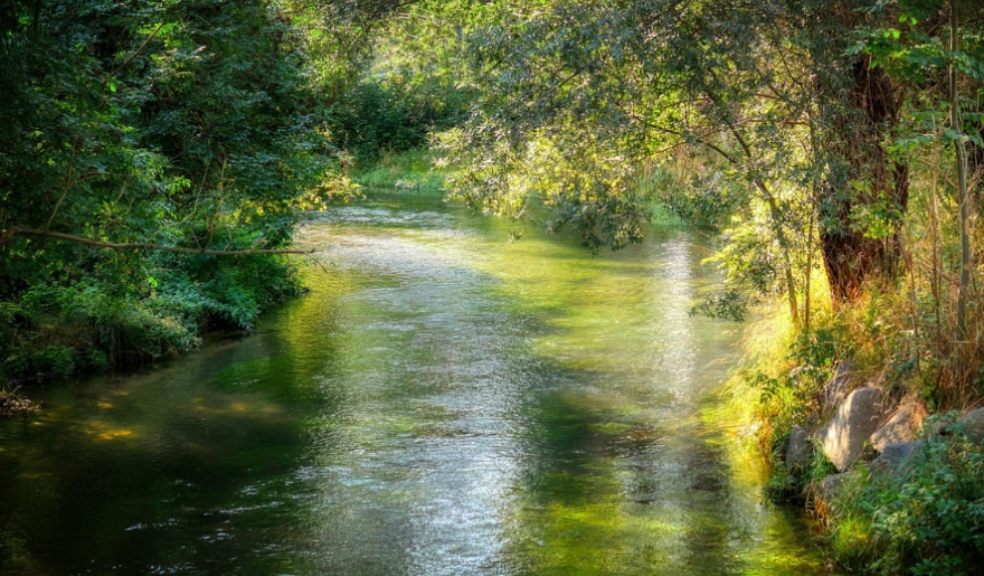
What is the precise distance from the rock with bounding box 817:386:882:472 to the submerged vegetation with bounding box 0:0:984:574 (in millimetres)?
42

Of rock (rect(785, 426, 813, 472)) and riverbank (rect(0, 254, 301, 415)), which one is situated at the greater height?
riverbank (rect(0, 254, 301, 415))

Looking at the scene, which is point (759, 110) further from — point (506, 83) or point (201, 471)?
point (201, 471)

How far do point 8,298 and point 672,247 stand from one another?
14.4 meters

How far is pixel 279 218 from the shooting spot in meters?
17.8

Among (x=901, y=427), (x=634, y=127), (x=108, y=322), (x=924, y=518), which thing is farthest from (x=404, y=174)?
(x=924, y=518)

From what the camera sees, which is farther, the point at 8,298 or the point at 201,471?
the point at 8,298

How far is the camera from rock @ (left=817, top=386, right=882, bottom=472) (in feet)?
28.6

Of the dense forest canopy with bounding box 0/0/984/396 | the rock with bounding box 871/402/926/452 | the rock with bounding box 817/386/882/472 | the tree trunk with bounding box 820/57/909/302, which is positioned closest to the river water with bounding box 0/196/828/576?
the rock with bounding box 817/386/882/472

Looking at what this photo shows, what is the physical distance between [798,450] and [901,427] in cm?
144

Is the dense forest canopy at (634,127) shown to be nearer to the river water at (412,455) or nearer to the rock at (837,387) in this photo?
the rock at (837,387)

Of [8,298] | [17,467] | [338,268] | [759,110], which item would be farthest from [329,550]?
[338,268]

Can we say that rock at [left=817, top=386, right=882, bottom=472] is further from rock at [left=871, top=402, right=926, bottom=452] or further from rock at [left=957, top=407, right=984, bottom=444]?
rock at [left=957, top=407, right=984, bottom=444]

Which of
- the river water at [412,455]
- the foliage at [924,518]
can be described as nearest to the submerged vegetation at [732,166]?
the foliage at [924,518]

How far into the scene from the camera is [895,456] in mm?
7906
